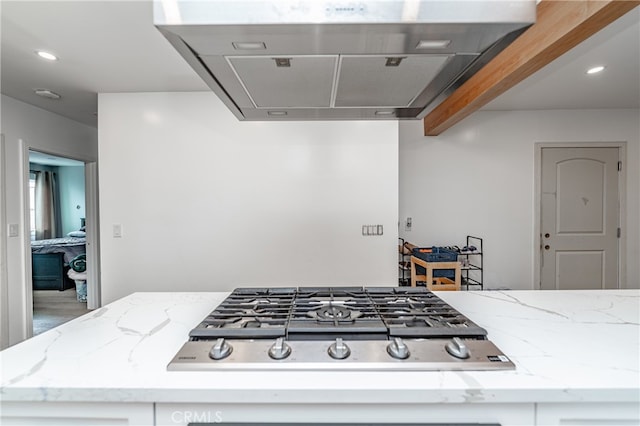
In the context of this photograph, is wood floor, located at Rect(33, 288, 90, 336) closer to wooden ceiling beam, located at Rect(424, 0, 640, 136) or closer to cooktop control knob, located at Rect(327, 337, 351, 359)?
cooktop control knob, located at Rect(327, 337, 351, 359)

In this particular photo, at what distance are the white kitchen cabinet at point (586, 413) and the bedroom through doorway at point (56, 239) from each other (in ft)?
14.6

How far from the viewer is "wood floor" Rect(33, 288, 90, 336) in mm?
3605

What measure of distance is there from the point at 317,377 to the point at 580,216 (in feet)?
13.9

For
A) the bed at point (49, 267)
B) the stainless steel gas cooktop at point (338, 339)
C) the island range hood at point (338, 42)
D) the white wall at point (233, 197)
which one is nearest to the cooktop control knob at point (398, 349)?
the stainless steel gas cooktop at point (338, 339)

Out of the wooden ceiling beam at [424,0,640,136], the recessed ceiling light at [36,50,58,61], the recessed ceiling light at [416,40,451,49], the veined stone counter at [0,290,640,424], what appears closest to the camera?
the veined stone counter at [0,290,640,424]

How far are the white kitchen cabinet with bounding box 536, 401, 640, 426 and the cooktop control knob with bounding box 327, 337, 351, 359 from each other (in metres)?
0.44

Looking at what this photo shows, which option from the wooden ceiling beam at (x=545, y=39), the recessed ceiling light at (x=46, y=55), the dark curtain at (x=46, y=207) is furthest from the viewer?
the dark curtain at (x=46, y=207)

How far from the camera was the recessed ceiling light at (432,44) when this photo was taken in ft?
2.71

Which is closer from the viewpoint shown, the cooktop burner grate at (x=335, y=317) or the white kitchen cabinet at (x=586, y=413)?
the white kitchen cabinet at (x=586, y=413)

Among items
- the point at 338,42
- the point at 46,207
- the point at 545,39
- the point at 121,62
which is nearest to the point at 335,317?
the point at 338,42

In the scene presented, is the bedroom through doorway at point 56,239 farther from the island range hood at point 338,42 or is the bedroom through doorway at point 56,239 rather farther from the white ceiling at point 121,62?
the island range hood at point 338,42

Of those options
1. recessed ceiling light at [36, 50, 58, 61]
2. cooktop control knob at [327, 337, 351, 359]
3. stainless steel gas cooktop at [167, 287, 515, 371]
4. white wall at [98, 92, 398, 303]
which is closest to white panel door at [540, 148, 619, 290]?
white wall at [98, 92, 398, 303]

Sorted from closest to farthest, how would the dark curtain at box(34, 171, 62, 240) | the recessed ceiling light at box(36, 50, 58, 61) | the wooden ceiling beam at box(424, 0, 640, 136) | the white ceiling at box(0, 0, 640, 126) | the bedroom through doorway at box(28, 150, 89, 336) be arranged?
the wooden ceiling beam at box(424, 0, 640, 136), the white ceiling at box(0, 0, 640, 126), the recessed ceiling light at box(36, 50, 58, 61), the bedroom through doorway at box(28, 150, 89, 336), the dark curtain at box(34, 171, 62, 240)

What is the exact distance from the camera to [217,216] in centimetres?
288
